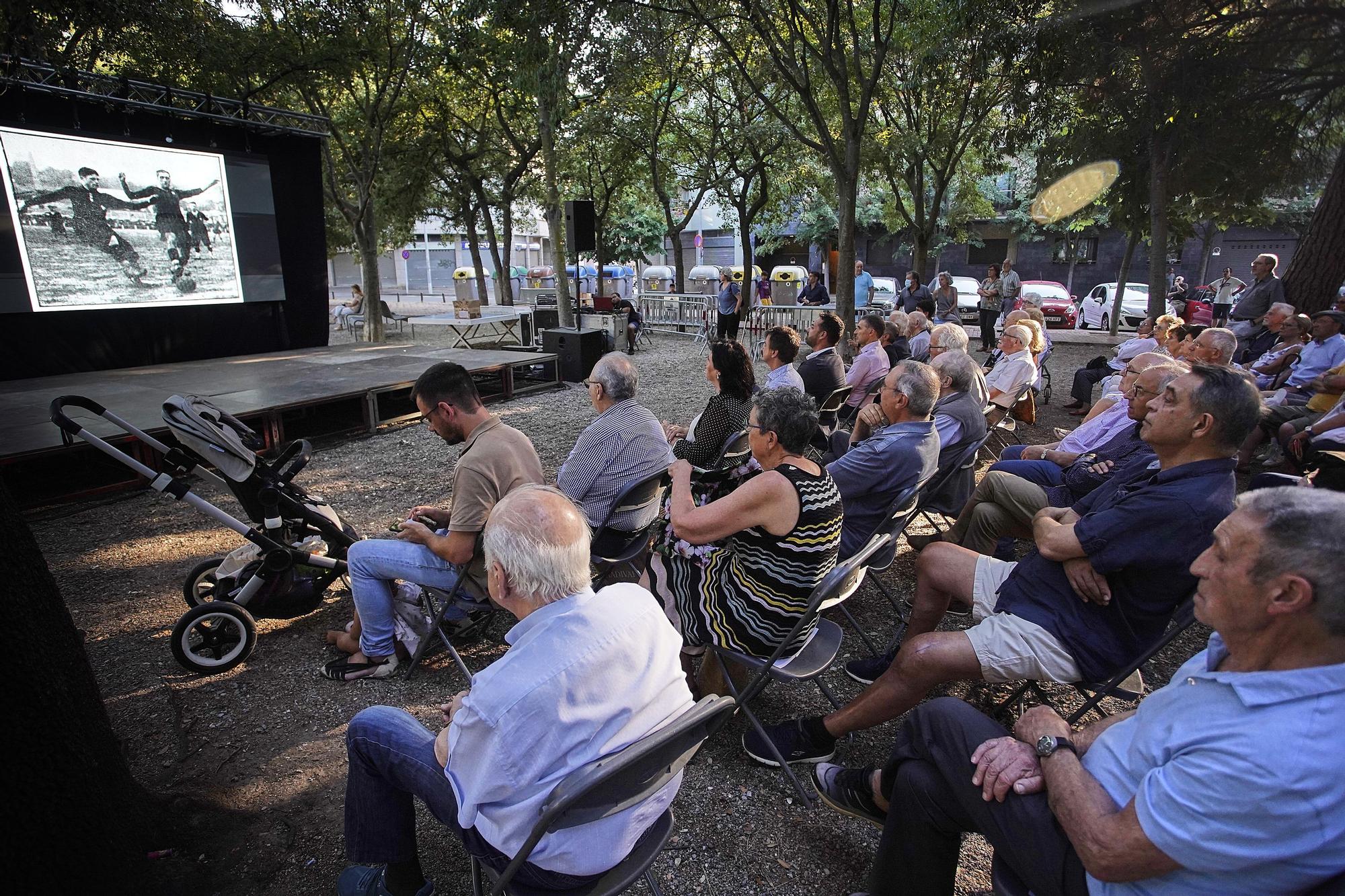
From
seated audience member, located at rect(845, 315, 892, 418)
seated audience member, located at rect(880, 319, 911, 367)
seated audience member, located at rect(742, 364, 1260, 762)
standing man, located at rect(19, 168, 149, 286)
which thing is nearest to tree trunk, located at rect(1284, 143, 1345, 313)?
seated audience member, located at rect(880, 319, 911, 367)

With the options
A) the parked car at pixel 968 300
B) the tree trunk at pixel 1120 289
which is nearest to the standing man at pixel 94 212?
the parked car at pixel 968 300

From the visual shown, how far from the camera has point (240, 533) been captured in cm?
346

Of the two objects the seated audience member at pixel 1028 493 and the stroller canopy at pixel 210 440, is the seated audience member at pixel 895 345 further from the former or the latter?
the stroller canopy at pixel 210 440

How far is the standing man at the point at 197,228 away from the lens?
11.2 metres

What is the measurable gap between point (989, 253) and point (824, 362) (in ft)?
109

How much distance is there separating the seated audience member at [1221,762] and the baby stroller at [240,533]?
10.2 feet

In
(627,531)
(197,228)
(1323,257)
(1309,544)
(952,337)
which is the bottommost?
(627,531)

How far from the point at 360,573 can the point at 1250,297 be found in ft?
34.8

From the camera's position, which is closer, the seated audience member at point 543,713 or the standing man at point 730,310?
the seated audience member at point 543,713

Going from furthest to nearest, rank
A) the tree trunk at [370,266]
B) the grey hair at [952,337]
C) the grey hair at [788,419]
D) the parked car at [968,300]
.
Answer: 1. the parked car at [968,300]
2. the tree trunk at [370,266]
3. the grey hair at [952,337]
4. the grey hair at [788,419]

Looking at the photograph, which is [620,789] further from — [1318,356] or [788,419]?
[1318,356]

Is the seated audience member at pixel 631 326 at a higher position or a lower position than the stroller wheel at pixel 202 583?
higher

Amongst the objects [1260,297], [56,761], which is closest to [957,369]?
[56,761]

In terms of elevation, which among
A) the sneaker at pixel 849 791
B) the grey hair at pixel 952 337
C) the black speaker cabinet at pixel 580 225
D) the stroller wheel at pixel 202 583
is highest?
the black speaker cabinet at pixel 580 225
